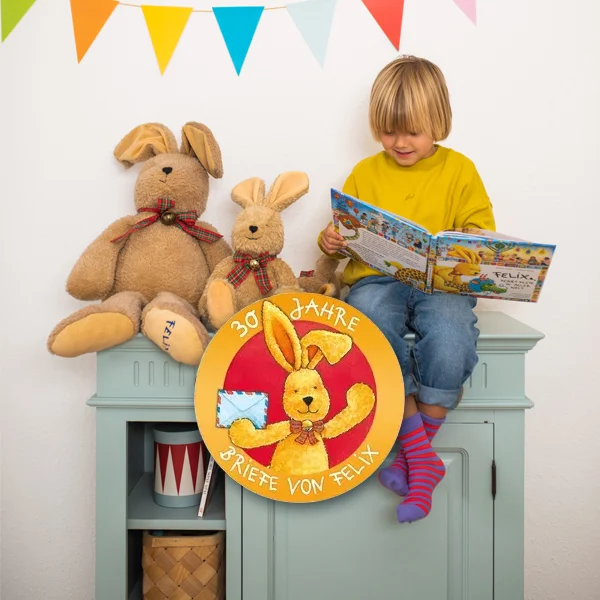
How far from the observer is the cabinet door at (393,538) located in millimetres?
1201

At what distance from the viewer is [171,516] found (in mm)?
1283

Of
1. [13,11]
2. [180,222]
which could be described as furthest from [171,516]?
[13,11]

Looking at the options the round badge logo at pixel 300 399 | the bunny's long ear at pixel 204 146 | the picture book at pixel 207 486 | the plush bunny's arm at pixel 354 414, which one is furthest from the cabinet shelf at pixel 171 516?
the bunny's long ear at pixel 204 146

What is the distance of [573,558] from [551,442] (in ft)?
0.89

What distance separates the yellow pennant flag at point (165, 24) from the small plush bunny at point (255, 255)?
1.42ft

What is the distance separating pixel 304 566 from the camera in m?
1.22

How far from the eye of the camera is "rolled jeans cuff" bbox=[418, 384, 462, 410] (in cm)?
115

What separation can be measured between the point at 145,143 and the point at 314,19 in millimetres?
474

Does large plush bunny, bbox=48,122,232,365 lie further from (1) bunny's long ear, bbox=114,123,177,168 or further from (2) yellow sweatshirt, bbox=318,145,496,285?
(2) yellow sweatshirt, bbox=318,145,496,285

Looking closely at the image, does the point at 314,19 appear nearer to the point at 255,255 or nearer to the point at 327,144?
the point at 327,144

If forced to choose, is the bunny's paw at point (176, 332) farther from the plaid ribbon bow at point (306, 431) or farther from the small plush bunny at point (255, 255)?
the plaid ribbon bow at point (306, 431)

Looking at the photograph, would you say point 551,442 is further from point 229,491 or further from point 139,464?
point 139,464

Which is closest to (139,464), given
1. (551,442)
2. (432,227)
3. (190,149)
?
(190,149)

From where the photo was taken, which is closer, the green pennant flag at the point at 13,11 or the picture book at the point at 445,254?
the picture book at the point at 445,254
